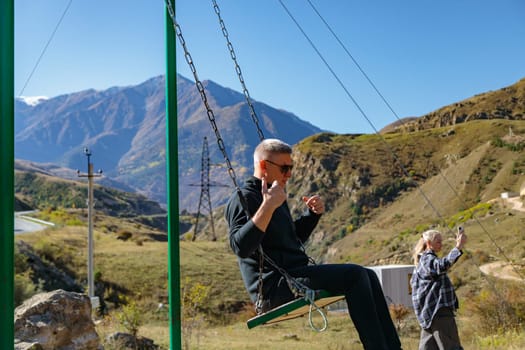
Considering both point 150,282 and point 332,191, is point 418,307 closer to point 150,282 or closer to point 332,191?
point 150,282

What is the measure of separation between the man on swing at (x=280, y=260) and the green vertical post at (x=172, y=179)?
4.45 ft

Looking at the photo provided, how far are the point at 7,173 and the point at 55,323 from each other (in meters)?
4.00

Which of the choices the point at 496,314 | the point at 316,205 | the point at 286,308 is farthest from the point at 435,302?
the point at 496,314

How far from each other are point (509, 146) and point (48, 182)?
83.4 m

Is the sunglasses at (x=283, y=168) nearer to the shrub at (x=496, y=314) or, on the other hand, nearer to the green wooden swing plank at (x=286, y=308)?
the green wooden swing plank at (x=286, y=308)

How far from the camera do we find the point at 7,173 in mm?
4047

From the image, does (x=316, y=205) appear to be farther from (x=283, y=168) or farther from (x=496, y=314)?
(x=496, y=314)

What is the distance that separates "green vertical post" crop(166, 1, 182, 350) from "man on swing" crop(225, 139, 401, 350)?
53.4 inches

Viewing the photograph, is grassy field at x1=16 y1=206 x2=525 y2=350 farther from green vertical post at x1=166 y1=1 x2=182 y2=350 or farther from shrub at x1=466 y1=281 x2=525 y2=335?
green vertical post at x1=166 y1=1 x2=182 y2=350

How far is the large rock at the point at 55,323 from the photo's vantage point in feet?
23.9

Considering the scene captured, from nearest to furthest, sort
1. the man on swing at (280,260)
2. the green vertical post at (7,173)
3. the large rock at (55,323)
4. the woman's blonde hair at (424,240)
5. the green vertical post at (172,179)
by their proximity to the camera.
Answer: the man on swing at (280,260), the green vertical post at (7,173), the green vertical post at (172,179), the woman's blonde hair at (424,240), the large rock at (55,323)

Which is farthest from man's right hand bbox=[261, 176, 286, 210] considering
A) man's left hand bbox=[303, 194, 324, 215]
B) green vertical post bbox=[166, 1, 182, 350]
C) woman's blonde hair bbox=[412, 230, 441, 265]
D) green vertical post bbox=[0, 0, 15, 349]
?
woman's blonde hair bbox=[412, 230, 441, 265]

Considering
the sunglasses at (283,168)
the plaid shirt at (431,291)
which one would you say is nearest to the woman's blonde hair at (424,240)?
the plaid shirt at (431,291)

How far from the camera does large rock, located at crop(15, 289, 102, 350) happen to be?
23.9 ft
